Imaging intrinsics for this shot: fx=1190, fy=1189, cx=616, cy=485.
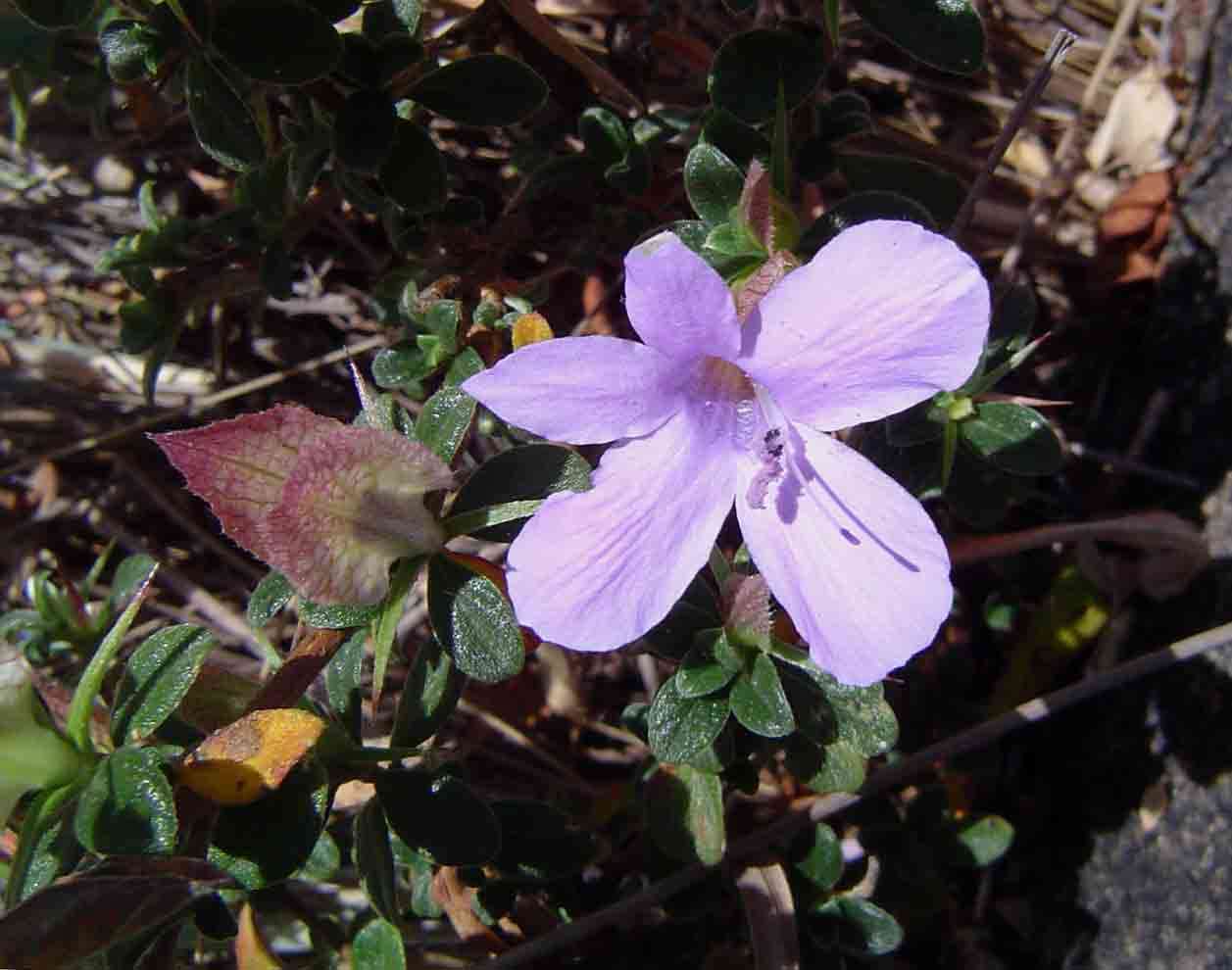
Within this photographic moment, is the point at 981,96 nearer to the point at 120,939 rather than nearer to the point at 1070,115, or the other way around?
the point at 1070,115

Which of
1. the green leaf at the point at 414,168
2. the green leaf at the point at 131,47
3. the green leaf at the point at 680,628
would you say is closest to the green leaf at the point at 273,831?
the green leaf at the point at 680,628

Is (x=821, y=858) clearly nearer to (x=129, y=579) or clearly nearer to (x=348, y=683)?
(x=348, y=683)

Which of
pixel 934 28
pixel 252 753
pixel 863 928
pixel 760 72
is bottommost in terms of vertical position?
pixel 863 928

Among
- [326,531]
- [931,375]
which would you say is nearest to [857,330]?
[931,375]

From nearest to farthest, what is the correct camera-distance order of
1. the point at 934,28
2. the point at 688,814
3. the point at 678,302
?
the point at 678,302, the point at 934,28, the point at 688,814

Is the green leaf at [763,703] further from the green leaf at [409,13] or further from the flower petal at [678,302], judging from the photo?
the green leaf at [409,13]

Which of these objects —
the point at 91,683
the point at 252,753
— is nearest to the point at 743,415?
the point at 252,753

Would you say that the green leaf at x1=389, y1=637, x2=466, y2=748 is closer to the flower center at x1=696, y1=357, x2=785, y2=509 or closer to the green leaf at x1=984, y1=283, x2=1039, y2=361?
the flower center at x1=696, y1=357, x2=785, y2=509
